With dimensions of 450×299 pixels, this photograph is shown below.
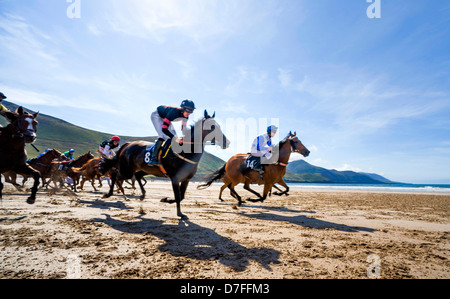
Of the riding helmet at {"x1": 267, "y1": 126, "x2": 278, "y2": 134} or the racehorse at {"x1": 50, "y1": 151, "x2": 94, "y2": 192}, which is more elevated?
the riding helmet at {"x1": 267, "y1": 126, "x2": 278, "y2": 134}

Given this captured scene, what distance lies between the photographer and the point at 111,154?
10664 millimetres

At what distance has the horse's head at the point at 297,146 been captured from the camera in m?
9.64

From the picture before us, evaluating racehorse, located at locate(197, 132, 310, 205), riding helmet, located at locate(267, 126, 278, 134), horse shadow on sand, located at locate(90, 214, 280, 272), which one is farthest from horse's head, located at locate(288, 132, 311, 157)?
horse shadow on sand, located at locate(90, 214, 280, 272)

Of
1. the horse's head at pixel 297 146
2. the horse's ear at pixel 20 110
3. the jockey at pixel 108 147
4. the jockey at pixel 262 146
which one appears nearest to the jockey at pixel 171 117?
the horse's ear at pixel 20 110

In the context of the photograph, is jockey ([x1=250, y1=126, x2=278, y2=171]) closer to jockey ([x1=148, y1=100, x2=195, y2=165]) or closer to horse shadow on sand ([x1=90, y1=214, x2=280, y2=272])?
jockey ([x1=148, y1=100, x2=195, y2=165])

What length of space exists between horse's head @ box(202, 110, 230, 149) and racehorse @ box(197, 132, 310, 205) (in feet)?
11.9

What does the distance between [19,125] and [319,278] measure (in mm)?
7771

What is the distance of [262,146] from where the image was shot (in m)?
9.16

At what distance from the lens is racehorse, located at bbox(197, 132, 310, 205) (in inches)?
345

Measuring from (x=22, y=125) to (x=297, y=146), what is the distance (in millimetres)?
10150

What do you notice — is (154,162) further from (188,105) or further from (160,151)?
(188,105)

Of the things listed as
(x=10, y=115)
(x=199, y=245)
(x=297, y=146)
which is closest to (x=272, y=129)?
(x=297, y=146)
